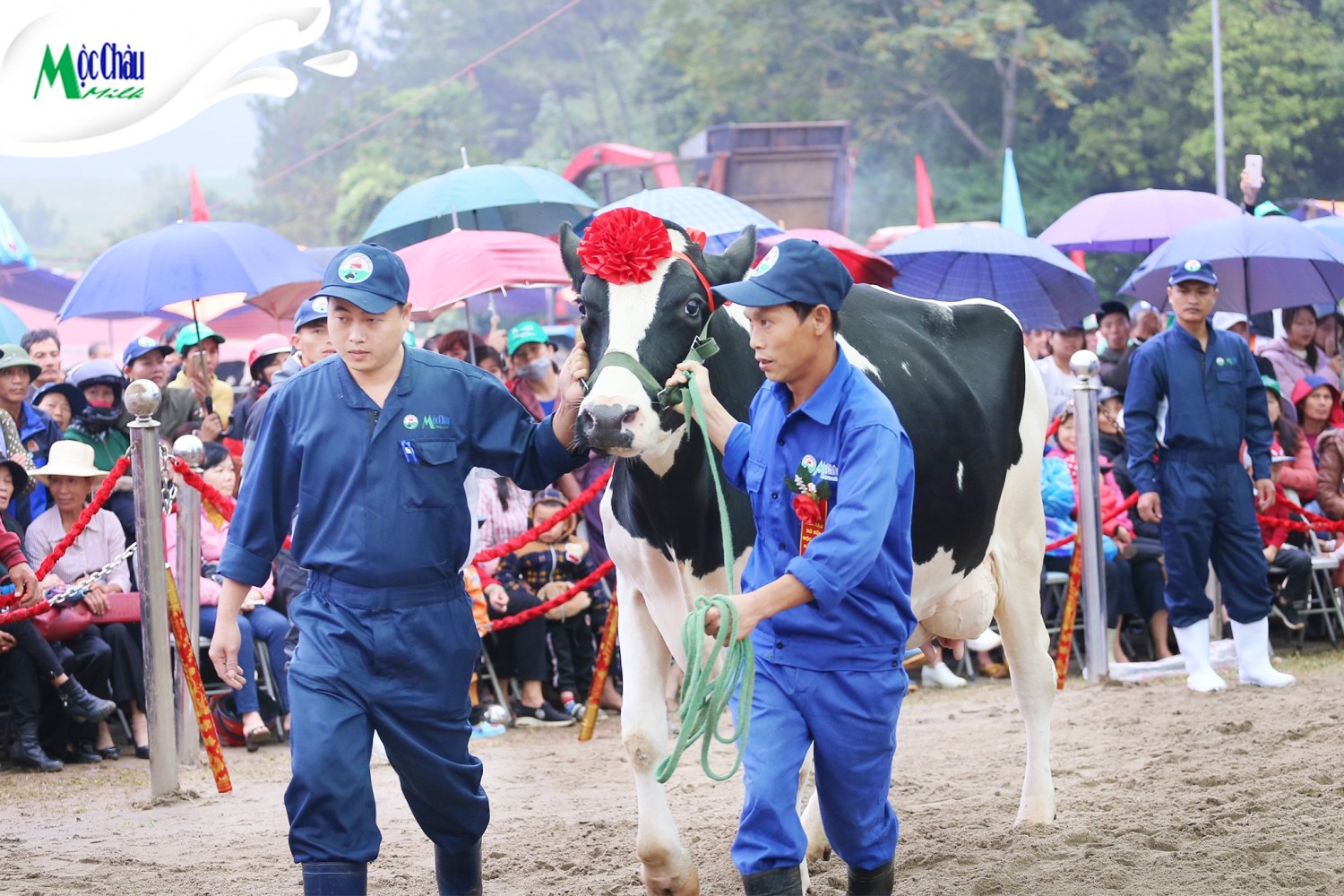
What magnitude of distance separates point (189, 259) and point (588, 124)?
38.2m

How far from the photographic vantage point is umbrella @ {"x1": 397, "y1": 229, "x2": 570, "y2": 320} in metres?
8.81

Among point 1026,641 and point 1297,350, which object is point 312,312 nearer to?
point 1026,641

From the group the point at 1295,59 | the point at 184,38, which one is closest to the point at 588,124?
the point at 1295,59

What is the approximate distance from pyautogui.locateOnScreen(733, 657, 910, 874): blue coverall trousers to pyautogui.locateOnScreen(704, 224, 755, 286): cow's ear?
1.31 meters

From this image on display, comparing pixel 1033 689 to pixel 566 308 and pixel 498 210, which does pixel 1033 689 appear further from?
pixel 566 308

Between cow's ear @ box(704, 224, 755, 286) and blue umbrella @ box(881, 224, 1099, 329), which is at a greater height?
blue umbrella @ box(881, 224, 1099, 329)

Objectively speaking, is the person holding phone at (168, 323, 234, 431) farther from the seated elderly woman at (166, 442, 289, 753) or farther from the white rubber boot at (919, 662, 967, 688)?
the white rubber boot at (919, 662, 967, 688)

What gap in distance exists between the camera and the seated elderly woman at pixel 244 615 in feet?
26.6

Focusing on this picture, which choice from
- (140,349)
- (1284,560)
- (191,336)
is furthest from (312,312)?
(1284,560)

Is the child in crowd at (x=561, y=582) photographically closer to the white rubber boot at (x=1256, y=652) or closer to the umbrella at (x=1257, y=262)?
the white rubber boot at (x=1256, y=652)

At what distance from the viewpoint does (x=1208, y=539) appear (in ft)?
27.6

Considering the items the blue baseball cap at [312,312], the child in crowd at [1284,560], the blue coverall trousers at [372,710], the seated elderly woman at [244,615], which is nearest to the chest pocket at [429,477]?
the blue coverall trousers at [372,710]

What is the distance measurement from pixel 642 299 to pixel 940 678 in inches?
231

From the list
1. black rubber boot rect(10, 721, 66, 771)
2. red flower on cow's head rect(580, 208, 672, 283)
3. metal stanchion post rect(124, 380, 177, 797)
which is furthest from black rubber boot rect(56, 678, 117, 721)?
red flower on cow's head rect(580, 208, 672, 283)
